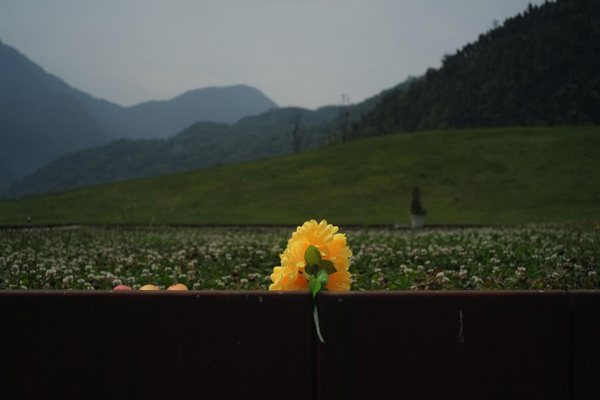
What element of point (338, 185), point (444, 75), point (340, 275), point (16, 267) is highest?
point (444, 75)

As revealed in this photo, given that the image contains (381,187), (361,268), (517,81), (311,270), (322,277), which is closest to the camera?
(322,277)

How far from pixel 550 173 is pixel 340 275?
43.0 meters

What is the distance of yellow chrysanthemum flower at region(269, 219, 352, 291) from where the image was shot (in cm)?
261
